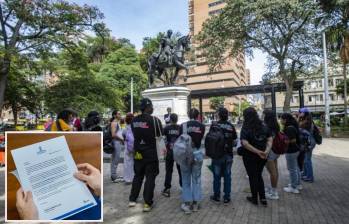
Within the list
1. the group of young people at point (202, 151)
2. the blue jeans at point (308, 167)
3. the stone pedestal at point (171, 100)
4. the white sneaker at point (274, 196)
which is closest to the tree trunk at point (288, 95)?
the stone pedestal at point (171, 100)

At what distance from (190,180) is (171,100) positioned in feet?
26.6

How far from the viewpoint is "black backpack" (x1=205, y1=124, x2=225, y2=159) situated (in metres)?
5.45

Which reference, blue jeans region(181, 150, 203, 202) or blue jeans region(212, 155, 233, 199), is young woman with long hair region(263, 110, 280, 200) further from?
blue jeans region(181, 150, 203, 202)

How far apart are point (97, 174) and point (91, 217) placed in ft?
1.08

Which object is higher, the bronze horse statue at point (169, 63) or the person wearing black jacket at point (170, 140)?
the bronze horse statue at point (169, 63)

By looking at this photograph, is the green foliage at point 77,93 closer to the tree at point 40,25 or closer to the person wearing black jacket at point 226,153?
the tree at point 40,25

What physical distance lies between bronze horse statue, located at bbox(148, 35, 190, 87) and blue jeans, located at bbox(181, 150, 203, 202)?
8.92 metres

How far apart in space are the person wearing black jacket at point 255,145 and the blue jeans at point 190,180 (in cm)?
94

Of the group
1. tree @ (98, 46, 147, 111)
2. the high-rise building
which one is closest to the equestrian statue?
tree @ (98, 46, 147, 111)

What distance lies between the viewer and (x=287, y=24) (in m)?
23.4

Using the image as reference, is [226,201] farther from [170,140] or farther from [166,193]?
[170,140]

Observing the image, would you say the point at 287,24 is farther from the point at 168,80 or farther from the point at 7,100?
the point at 7,100

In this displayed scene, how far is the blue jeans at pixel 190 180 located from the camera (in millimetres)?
5312

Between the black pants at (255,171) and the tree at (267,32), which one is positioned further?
the tree at (267,32)
